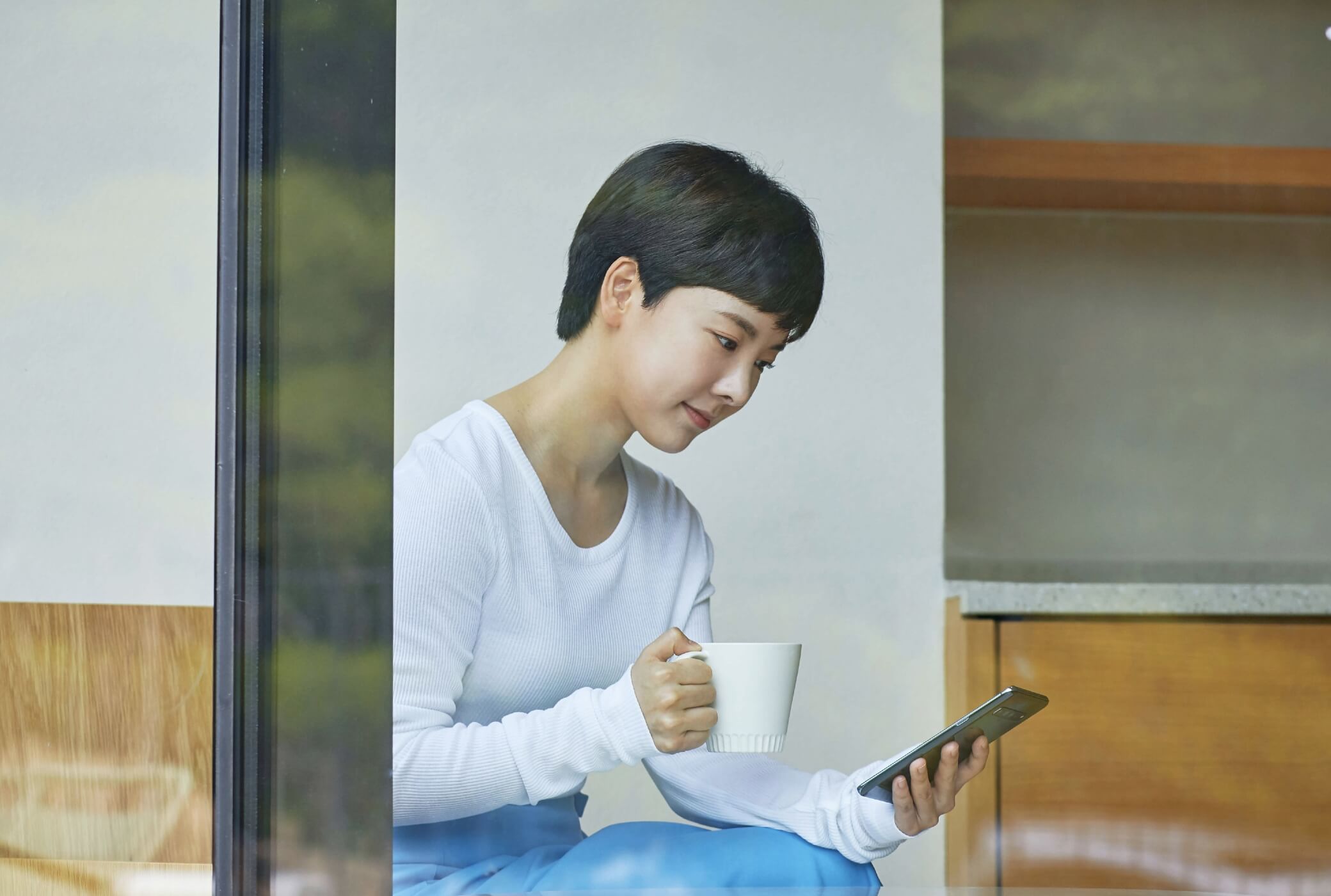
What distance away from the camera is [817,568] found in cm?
61

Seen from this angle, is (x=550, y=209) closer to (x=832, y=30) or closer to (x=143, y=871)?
(x=832, y=30)

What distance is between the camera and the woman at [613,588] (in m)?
0.49

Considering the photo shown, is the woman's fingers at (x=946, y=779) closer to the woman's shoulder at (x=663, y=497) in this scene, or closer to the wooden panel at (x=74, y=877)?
the woman's shoulder at (x=663, y=497)

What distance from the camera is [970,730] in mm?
579

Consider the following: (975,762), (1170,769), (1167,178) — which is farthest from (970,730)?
(1167,178)

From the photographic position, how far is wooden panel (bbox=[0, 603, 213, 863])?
414mm

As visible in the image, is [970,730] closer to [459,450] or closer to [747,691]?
[747,691]

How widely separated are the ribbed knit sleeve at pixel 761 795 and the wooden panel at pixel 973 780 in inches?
2.1

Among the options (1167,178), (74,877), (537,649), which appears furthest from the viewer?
(1167,178)

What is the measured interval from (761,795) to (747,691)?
2.6 inches

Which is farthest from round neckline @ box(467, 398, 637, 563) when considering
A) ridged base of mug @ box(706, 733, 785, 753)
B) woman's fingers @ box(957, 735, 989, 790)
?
woman's fingers @ box(957, 735, 989, 790)

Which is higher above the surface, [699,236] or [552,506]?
[699,236]

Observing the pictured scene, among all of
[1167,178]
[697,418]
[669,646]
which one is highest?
[1167,178]

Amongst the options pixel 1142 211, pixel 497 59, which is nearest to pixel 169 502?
pixel 497 59
